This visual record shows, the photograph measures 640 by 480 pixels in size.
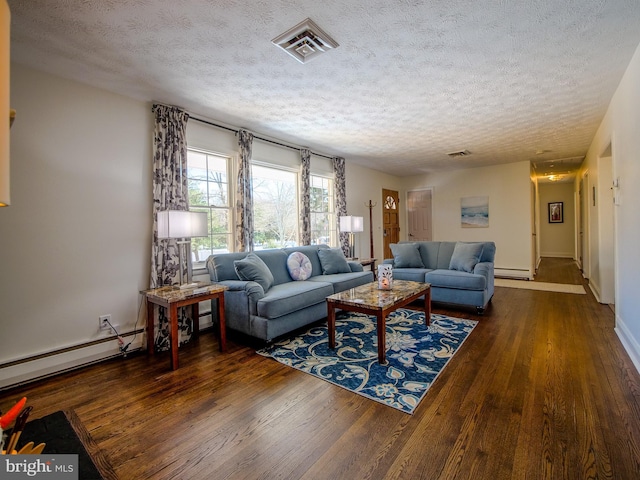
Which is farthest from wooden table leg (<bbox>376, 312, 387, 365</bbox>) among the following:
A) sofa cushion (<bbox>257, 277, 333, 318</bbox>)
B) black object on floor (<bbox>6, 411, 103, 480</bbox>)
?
black object on floor (<bbox>6, 411, 103, 480</bbox>)

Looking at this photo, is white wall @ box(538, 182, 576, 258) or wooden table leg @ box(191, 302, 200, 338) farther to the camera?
white wall @ box(538, 182, 576, 258)

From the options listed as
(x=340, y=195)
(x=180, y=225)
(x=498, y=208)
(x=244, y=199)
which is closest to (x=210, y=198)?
(x=244, y=199)

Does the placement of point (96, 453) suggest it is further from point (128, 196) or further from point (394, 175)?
point (394, 175)

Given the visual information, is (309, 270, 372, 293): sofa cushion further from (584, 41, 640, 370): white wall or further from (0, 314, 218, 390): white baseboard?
(584, 41, 640, 370): white wall

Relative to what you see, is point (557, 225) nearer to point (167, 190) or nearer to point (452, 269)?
point (452, 269)

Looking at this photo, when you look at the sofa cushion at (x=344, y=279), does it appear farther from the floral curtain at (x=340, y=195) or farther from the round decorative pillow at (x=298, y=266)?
the floral curtain at (x=340, y=195)

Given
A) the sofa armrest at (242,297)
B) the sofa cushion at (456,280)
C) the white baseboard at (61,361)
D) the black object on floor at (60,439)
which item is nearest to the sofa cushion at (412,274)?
the sofa cushion at (456,280)

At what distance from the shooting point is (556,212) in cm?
982

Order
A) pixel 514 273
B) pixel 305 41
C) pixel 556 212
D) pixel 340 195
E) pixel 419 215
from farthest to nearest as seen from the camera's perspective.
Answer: pixel 556 212, pixel 419 215, pixel 514 273, pixel 340 195, pixel 305 41

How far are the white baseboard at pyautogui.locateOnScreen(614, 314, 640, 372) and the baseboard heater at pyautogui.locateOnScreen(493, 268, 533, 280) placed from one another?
332cm

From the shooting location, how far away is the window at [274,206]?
14.6 ft

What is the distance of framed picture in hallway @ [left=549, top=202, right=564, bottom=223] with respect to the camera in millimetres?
9727

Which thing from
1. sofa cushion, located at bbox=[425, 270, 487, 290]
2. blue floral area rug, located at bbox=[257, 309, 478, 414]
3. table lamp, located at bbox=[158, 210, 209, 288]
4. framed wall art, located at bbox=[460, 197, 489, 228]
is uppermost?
framed wall art, located at bbox=[460, 197, 489, 228]

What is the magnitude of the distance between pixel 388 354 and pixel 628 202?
260cm
